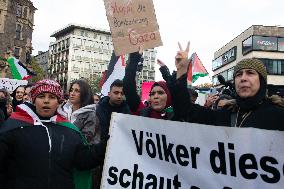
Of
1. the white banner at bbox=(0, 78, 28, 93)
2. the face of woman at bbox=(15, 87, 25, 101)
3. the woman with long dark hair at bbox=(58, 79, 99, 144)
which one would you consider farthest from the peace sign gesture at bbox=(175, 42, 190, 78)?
the white banner at bbox=(0, 78, 28, 93)

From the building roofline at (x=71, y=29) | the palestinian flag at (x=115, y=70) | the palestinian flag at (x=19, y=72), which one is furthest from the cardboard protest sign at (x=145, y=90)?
the building roofline at (x=71, y=29)

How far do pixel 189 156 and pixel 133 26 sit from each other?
171 cm

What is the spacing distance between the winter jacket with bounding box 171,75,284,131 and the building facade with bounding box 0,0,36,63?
50.0 meters

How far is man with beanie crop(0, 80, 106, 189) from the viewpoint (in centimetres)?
317

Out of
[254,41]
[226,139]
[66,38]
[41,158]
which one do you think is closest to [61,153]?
[41,158]

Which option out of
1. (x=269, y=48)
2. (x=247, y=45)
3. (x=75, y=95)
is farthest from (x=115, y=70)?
(x=247, y=45)

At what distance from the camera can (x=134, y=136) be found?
344cm

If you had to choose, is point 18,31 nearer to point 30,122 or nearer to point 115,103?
point 115,103

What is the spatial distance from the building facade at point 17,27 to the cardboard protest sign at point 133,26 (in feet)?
160

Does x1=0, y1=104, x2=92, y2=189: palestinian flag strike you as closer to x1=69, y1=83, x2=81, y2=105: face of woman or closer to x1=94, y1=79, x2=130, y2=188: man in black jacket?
x1=69, y1=83, x2=81, y2=105: face of woman

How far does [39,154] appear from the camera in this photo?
3197 millimetres

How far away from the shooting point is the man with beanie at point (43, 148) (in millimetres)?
3170

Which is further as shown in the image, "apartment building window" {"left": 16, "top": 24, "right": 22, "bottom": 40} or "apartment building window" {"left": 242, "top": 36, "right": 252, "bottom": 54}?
"apartment building window" {"left": 16, "top": 24, "right": 22, "bottom": 40}

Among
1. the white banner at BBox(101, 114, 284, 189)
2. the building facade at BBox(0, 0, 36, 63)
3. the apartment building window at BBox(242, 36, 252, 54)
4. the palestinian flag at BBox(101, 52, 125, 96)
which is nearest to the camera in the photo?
the white banner at BBox(101, 114, 284, 189)
